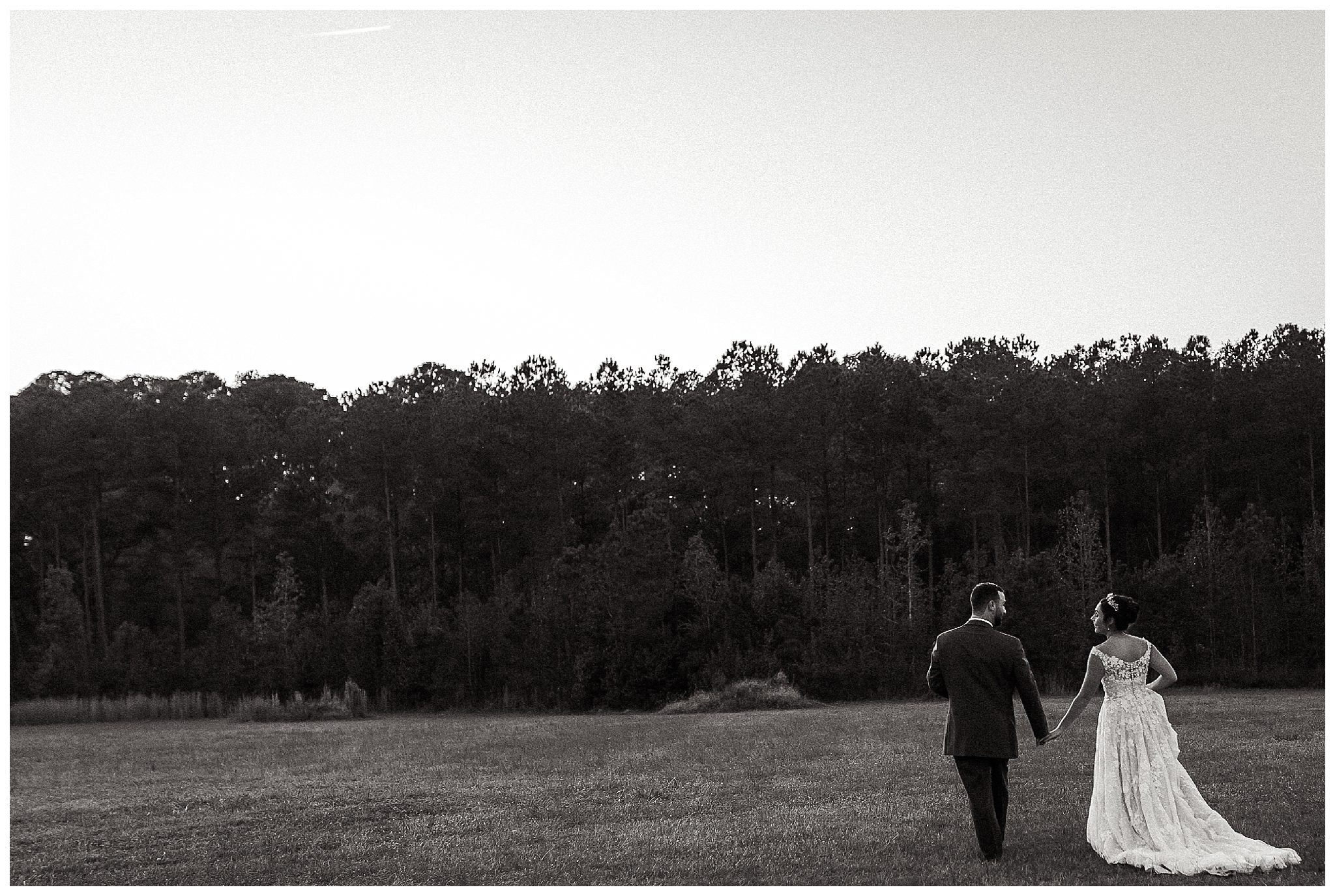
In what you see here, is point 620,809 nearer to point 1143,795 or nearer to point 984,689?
point 984,689

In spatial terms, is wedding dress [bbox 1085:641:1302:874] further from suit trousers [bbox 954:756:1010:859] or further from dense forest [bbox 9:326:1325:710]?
dense forest [bbox 9:326:1325:710]

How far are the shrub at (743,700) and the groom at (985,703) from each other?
87.9 feet

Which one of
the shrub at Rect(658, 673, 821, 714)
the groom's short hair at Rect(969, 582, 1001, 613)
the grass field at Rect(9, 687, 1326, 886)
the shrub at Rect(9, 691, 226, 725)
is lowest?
→ the shrub at Rect(9, 691, 226, 725)

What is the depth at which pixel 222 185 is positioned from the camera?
29.0 meters

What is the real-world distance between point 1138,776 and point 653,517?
36.0 metres

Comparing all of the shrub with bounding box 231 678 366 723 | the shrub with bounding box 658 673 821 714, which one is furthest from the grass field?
the shrub with bounding box 231 678 366 723

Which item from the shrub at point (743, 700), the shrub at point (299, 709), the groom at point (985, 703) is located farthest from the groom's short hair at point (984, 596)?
the shrub at point (299, 709)

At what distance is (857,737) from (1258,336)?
4726cm

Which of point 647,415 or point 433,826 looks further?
point 647,415

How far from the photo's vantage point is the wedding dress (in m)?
9.47

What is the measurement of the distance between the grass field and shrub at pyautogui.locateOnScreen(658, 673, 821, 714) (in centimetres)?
1127

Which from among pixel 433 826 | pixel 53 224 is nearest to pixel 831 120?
pixel 53 224

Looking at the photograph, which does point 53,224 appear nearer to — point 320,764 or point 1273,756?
point 320,764

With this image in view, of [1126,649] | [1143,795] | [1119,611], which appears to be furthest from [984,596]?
[1143,795]
